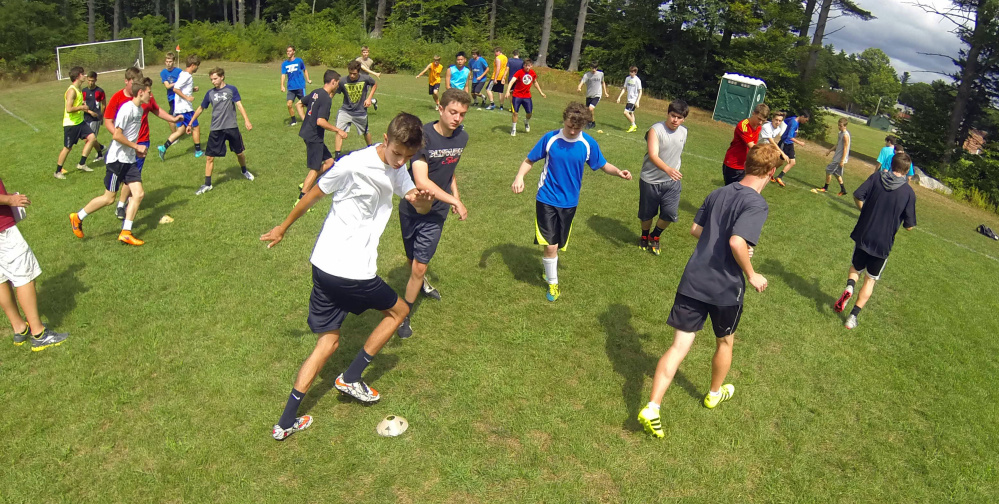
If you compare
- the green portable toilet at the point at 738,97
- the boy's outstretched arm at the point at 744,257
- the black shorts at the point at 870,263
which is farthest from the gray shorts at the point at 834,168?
the boy's outstretched arm at the point at 744,257

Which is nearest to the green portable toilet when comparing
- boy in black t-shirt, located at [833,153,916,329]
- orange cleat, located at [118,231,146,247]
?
boy in black t-shirt, located at [833,153,916,329]

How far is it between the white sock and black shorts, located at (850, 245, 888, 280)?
382 centimetres

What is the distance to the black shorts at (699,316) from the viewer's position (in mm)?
4344

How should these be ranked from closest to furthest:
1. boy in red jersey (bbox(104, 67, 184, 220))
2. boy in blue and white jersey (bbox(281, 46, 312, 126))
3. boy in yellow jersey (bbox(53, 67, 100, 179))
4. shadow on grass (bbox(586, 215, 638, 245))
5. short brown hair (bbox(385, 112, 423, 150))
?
short brown hair (bbox(385, 112, 423, 150))
boy in red jersey (bbox(104, 67, 184, 220))
shadow on grass (bbox(586, 215, 638, 245))
boy in yellow jersey (bbox(53, 67, 100, 179))
boy in blue and white jersey (bbox(281, 46, 312, 126))

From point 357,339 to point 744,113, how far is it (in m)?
22.7

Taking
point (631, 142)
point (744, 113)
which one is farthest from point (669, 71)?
point (631, 142)

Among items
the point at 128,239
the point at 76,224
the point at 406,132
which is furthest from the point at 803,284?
the point at 76,224

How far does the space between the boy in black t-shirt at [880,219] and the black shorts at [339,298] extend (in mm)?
5793

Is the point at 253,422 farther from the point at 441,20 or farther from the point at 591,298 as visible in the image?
the point at 441,20

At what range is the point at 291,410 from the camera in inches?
161

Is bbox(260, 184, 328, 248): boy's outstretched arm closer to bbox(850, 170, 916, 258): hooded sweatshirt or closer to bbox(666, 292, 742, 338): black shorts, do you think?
bbox(666, 292, 742, 338): black shorts

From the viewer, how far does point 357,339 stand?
5.50m

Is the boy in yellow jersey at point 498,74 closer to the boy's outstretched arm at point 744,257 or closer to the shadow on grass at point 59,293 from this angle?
the shadow on grass at point 59,293

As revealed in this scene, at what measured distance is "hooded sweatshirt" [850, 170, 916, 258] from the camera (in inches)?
Result: 257
